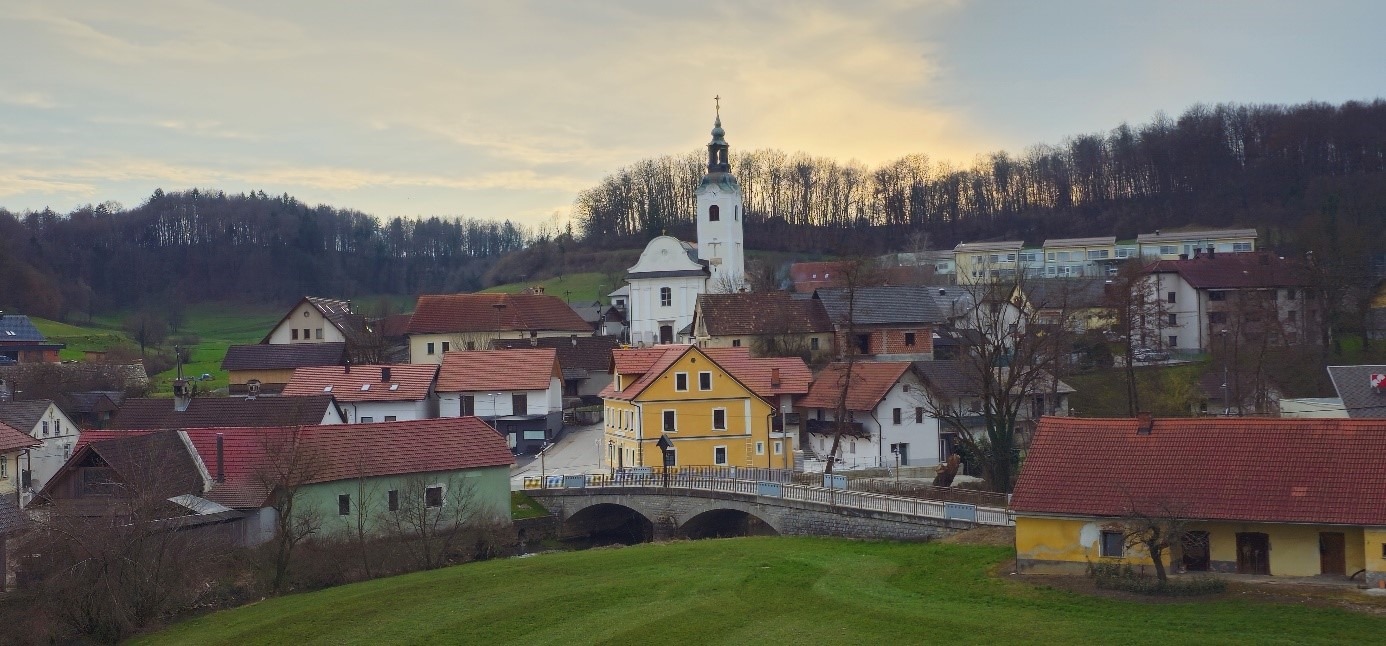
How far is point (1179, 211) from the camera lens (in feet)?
421

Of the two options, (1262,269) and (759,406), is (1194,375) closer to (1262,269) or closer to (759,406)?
(1262,269)

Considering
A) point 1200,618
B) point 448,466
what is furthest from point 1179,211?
point 1200,618

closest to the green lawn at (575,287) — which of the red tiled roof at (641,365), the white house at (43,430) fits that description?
the red tiled roof at (641,365)

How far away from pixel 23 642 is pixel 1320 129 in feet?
407

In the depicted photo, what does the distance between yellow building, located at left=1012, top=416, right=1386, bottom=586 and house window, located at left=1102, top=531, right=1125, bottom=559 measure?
0.07 ft

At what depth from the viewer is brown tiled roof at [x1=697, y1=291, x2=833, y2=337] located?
67062mm

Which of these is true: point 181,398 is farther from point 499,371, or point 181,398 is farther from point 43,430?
point 499,371

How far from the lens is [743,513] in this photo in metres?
42.5

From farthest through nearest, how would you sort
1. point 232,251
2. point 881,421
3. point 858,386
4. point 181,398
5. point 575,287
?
point 232,251
point 575,287
point 858,386
point 181,398
point 881,421

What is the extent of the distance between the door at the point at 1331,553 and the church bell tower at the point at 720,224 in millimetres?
65214

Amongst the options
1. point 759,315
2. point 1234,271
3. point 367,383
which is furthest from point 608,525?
point 1234,271

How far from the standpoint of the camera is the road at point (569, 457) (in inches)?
2009

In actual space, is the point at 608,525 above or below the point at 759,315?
below

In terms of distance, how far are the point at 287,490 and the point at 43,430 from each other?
18620mm
